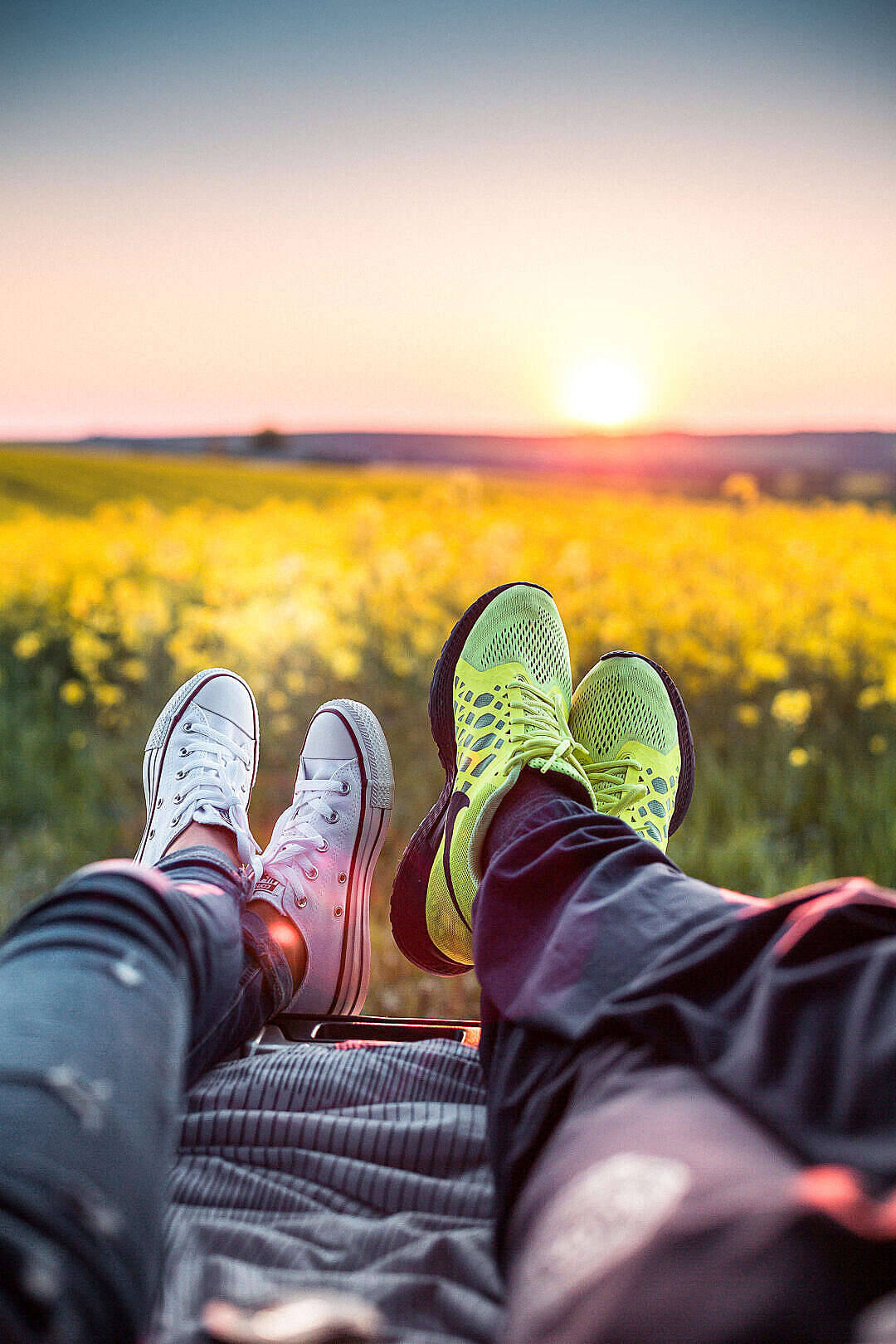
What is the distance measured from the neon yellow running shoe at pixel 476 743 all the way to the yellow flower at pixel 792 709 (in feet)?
1.80

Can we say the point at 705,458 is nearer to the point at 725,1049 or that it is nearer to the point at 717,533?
the point at 717,533

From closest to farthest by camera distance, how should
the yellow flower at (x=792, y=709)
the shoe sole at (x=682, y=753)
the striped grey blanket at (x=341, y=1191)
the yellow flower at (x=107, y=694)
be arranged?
the striped grey blanket at (x=341, y=1191) → the shoe sole at (x=682, y=753) → the yellow flower at (x=792, y=709) → the yellow flower at (x=107, y=694)

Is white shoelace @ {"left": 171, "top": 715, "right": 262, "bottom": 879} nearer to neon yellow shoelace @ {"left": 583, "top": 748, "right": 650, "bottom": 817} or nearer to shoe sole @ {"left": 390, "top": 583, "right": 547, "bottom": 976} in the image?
shoe sole @ {"left": 390, "top": 583, "right": 547, "bottom": 976}

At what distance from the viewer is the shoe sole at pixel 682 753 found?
1.40 metres

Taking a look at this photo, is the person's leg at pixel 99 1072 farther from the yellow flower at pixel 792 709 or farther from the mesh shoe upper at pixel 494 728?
the yellow flower at pixel 792 709

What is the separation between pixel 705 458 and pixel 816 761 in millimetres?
2511

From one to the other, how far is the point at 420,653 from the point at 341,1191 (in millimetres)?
1594

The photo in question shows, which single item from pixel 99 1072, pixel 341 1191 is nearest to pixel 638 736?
pixel 341 1191

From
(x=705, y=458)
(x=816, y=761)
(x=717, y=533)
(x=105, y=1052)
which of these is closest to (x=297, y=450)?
(x=705, y=458)

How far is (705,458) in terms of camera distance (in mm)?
4133

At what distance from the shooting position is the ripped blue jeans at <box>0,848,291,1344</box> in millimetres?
425

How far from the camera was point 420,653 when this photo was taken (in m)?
2.20

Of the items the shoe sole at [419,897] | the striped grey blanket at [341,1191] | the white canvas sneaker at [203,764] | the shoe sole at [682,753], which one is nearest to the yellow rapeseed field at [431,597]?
the shoe sole at [682,753]

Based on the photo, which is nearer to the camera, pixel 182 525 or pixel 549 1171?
pixel 549 1171
